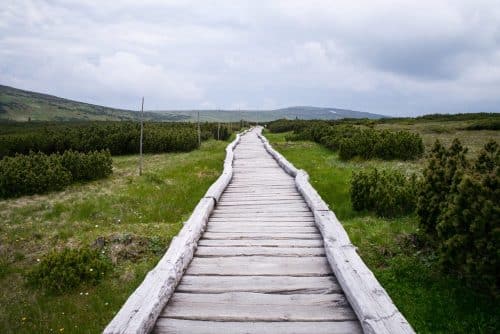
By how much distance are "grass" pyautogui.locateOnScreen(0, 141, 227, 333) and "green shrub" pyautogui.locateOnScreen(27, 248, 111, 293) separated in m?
0.14

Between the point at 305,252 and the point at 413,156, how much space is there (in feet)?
39.3

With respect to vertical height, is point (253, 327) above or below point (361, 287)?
below

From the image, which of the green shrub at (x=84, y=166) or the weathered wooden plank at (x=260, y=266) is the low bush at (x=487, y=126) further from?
the weathered wooden plank at (x=260, y=266)

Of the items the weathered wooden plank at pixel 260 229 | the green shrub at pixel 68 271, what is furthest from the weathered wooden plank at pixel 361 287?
the green shrub at pixel 68 271

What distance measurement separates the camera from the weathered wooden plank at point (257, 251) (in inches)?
209

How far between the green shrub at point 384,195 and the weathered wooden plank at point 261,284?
3.52m

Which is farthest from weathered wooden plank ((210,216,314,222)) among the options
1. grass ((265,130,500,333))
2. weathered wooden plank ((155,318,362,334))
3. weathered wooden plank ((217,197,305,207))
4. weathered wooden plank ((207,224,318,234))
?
weathered wooden plank ((155,318,362,334))

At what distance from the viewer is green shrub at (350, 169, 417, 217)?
7508 mm

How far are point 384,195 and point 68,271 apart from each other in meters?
5.87

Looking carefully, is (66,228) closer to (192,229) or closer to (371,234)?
(192,229)

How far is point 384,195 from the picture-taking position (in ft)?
24.8

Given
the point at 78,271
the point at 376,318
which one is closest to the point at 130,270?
the point at 78,271

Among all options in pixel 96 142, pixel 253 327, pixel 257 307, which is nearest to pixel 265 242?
pixel 257 307

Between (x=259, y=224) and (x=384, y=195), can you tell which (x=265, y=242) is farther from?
(x=384, y=195)
